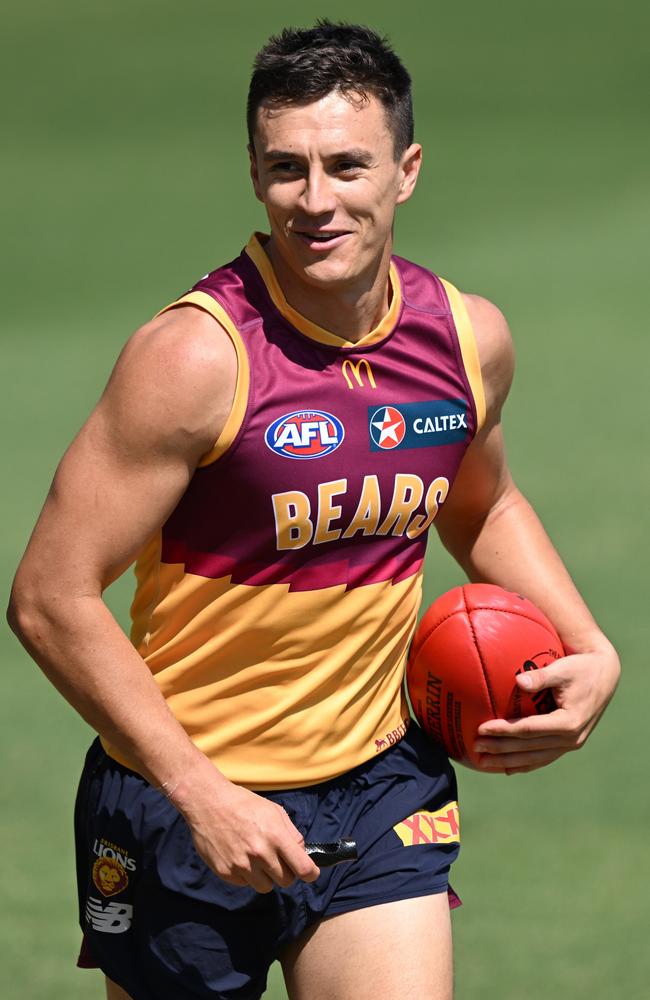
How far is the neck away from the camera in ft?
11.5

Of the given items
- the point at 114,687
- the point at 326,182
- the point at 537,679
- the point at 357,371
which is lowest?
the point at 537,679

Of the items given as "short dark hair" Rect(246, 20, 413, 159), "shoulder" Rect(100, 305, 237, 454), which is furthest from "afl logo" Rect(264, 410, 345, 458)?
"short dark hair" Rect(246, 20, 413, 159)

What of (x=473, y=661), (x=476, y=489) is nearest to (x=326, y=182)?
(x=476, y=489)

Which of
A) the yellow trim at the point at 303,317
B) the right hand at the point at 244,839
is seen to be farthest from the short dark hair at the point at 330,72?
the right hand at the point at 244,839

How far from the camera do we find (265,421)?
3340 mm

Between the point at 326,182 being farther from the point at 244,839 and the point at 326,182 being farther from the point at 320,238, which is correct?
the point at 244,839

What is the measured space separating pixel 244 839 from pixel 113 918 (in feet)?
1.99

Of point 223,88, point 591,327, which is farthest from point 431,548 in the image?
point 223,88

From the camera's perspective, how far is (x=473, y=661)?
3.63 meters

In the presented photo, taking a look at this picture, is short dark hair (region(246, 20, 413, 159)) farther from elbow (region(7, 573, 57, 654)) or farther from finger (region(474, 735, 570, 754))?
finger (region(474, 735, 570, 754))

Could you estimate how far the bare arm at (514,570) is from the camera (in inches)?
143

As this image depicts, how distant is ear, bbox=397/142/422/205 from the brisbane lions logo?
4.89ft

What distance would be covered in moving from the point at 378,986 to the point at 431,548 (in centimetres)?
421

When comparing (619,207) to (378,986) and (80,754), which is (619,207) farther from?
(378,986)
